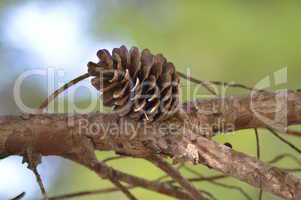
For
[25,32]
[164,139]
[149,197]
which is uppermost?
[25,32]

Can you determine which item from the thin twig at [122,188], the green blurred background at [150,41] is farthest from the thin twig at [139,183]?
the green blurred background at [150,41]

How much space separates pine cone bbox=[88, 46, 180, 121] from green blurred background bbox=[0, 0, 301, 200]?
13.2 inches

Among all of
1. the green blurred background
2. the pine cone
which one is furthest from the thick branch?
the green blurred background

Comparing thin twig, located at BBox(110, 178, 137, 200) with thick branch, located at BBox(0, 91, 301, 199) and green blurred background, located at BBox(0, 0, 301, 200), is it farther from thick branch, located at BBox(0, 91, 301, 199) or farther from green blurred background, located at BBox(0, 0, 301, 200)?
green blurred background, located at BBox(0, 0, 301, 200)

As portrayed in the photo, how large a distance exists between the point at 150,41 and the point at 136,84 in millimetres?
484

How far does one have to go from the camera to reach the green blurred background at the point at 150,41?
81 cm

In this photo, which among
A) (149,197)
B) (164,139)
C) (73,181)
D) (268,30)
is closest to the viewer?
(164,139)

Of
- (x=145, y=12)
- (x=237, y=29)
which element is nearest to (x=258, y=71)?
(x=237, y=29)

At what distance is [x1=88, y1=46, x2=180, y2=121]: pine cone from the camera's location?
42 cm

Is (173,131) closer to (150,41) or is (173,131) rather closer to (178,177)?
(178,177)

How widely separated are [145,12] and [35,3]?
20cm

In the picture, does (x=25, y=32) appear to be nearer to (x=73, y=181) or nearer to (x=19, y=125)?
(x=73, y=181)

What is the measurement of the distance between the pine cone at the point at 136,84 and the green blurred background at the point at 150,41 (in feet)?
1.10

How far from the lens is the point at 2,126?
1.40 feet
